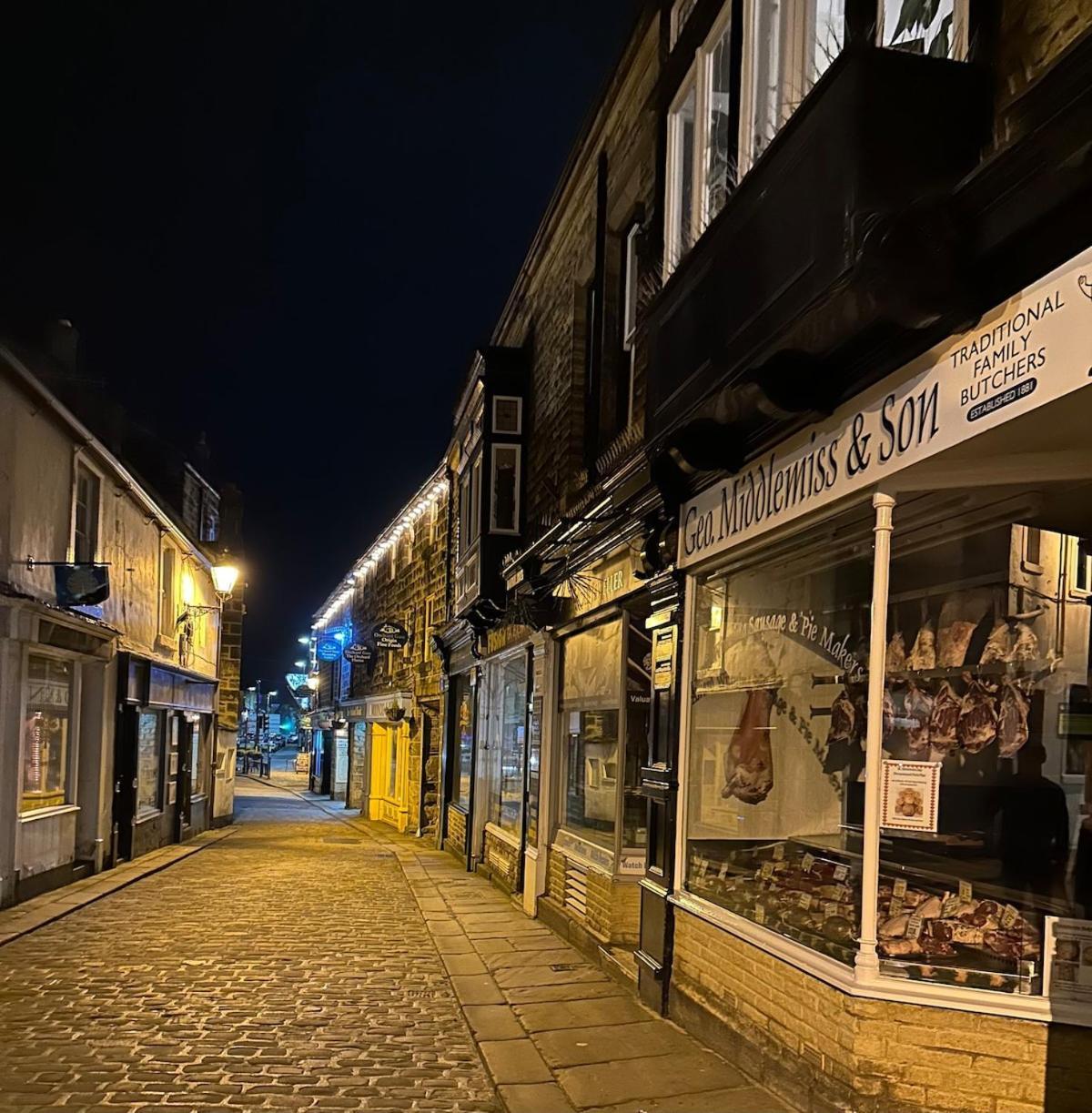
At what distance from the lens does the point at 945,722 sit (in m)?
5.73

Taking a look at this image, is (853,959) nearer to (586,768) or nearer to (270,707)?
(586,768)

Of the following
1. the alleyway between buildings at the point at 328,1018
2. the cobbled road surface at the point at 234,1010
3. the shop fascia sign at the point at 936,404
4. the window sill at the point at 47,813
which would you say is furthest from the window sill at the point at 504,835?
the shop fascia sign at the point at 936,404

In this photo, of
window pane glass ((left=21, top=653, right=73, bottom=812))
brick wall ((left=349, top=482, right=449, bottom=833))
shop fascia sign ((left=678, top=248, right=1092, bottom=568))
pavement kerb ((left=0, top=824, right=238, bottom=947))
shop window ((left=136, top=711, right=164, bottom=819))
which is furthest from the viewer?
brick wall ((left=349, top=482, right=449, bottom=833))

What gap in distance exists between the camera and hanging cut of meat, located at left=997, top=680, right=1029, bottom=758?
5.57 meters

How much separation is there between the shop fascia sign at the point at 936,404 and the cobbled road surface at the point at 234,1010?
384 centimetres

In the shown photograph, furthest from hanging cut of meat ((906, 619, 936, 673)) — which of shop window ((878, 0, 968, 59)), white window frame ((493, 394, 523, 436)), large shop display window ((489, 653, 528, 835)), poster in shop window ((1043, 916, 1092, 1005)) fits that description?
white window frame ((493, 394, 523, 436))

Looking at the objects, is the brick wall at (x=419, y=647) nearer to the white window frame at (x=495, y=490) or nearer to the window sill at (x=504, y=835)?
the window sill at (x=504, y=835)

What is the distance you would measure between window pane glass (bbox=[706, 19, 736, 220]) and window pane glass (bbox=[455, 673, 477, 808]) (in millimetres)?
10677

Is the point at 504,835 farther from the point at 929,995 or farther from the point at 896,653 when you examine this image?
the point at 929,995

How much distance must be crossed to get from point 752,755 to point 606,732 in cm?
291

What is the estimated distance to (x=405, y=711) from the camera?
2484 cm

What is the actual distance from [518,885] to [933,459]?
9289mm

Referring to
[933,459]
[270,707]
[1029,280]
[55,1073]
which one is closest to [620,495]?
[933,459]

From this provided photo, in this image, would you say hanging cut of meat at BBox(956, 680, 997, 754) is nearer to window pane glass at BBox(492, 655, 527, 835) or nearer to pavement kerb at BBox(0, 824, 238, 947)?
window pane glass at BBox(492, 655, 527, 835)
